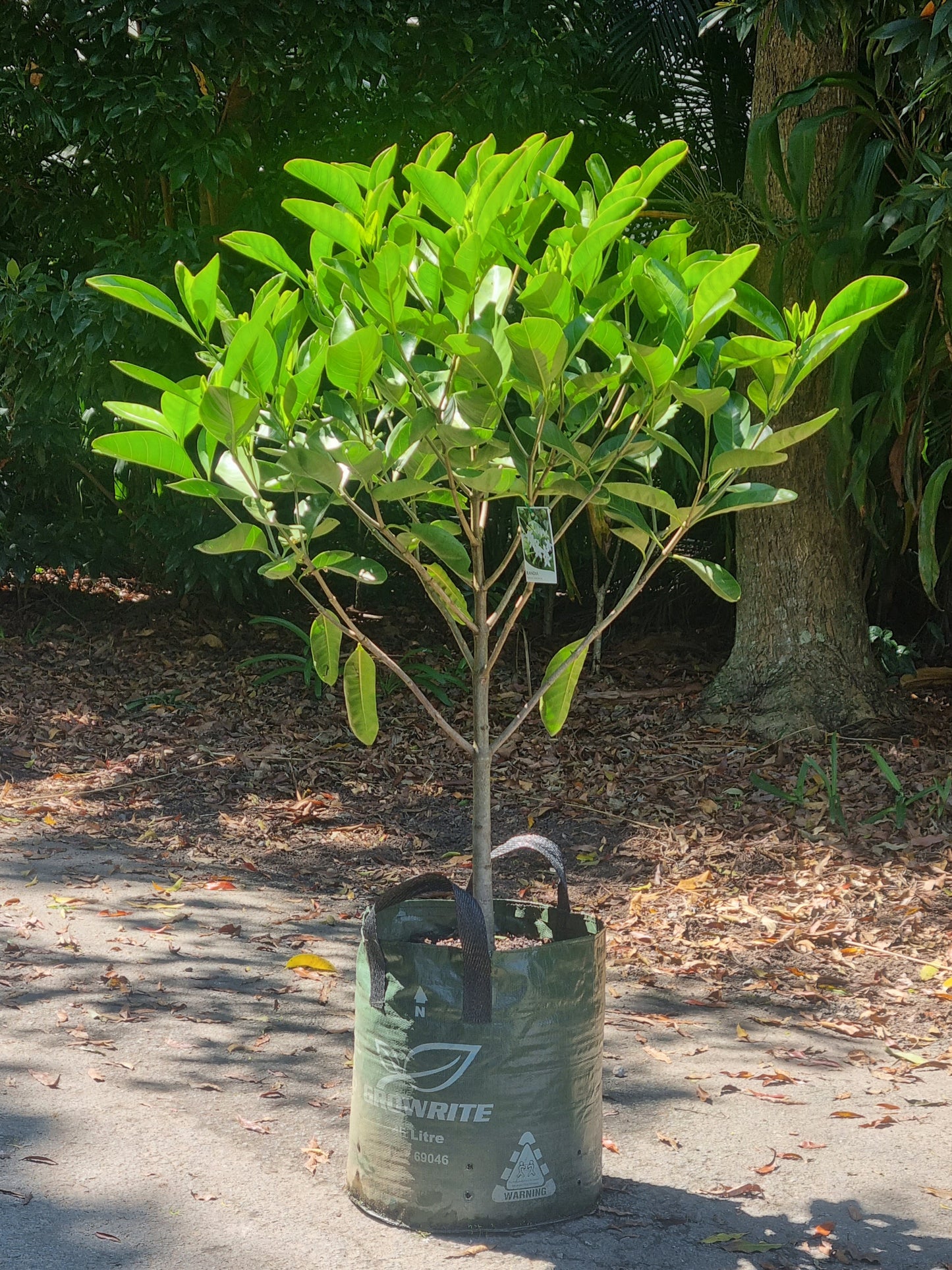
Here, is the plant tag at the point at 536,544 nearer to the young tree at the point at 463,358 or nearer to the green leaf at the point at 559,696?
the young tree at the point at 463,358

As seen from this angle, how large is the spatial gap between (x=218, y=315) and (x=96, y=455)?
5.05m

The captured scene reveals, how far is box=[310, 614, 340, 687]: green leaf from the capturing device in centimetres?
228

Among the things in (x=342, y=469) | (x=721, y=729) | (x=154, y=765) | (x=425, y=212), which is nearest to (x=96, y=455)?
(x=154, y=765)

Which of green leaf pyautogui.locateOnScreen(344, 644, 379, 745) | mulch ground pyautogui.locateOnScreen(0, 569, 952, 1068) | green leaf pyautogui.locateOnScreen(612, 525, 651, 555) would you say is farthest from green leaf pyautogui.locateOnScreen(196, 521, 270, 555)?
mulch ground pyautogui.locateOnScreen(0, 569, 952, 1068)

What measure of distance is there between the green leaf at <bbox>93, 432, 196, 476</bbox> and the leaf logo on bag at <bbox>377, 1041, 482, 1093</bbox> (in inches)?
43.2

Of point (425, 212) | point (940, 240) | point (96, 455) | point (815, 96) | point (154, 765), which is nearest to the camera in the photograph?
point (940, 240)

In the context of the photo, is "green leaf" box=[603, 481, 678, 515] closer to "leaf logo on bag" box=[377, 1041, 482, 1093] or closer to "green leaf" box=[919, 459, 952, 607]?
"leaf logo on bag" box=[377, 1041, 482, 1093]

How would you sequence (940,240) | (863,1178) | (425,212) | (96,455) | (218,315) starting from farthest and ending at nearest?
(96,455)
(425,212)
(940,240)
(863,1178)
(218,315)

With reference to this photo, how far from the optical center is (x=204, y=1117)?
2707 millimetres

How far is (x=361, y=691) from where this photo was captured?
240 cm

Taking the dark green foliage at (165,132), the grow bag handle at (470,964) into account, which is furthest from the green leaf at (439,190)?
the dark green foliage at (165,132)

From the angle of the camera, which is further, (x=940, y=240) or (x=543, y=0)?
(x=543, y=0)

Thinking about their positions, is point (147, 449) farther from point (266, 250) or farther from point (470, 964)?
point (470, 964)

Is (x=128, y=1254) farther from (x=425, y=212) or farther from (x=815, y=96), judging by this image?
(x=815, y=96)
